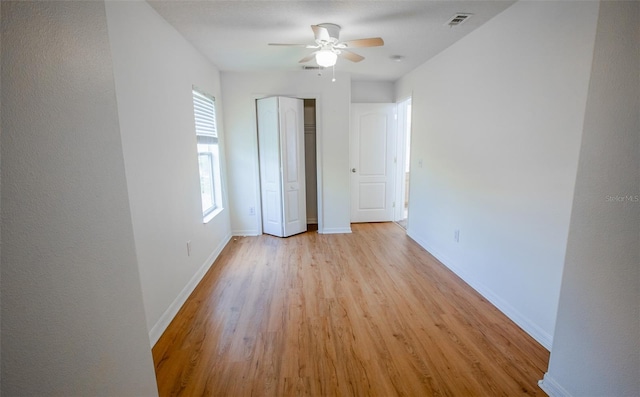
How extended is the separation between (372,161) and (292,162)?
1.47 m

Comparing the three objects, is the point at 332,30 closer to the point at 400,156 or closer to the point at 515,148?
the point at 515,148

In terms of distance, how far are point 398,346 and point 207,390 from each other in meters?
1.25

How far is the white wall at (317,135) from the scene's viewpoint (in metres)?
4.27

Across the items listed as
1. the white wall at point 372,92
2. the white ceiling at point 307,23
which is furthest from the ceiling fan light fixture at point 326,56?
the white wall at point 372,92

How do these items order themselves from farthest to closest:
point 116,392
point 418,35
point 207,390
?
point 418,35, point 207,390, point 116,392

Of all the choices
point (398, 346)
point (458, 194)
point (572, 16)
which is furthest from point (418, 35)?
point (398, 346)

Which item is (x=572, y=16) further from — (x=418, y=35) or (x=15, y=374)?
(x=15, y=374)

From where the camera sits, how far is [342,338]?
7.00 ft

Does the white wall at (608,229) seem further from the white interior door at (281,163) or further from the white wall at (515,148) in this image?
the white interior door at (281,163)

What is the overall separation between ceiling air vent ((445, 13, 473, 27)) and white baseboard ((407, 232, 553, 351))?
2.34 m

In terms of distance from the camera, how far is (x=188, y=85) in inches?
117

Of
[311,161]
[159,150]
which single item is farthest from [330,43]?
[311,161]

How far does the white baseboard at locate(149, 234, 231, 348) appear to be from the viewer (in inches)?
83.4

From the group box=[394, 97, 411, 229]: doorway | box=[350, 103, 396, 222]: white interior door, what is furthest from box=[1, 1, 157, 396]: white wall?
box=[394, 97, 411, 229]: doorway
